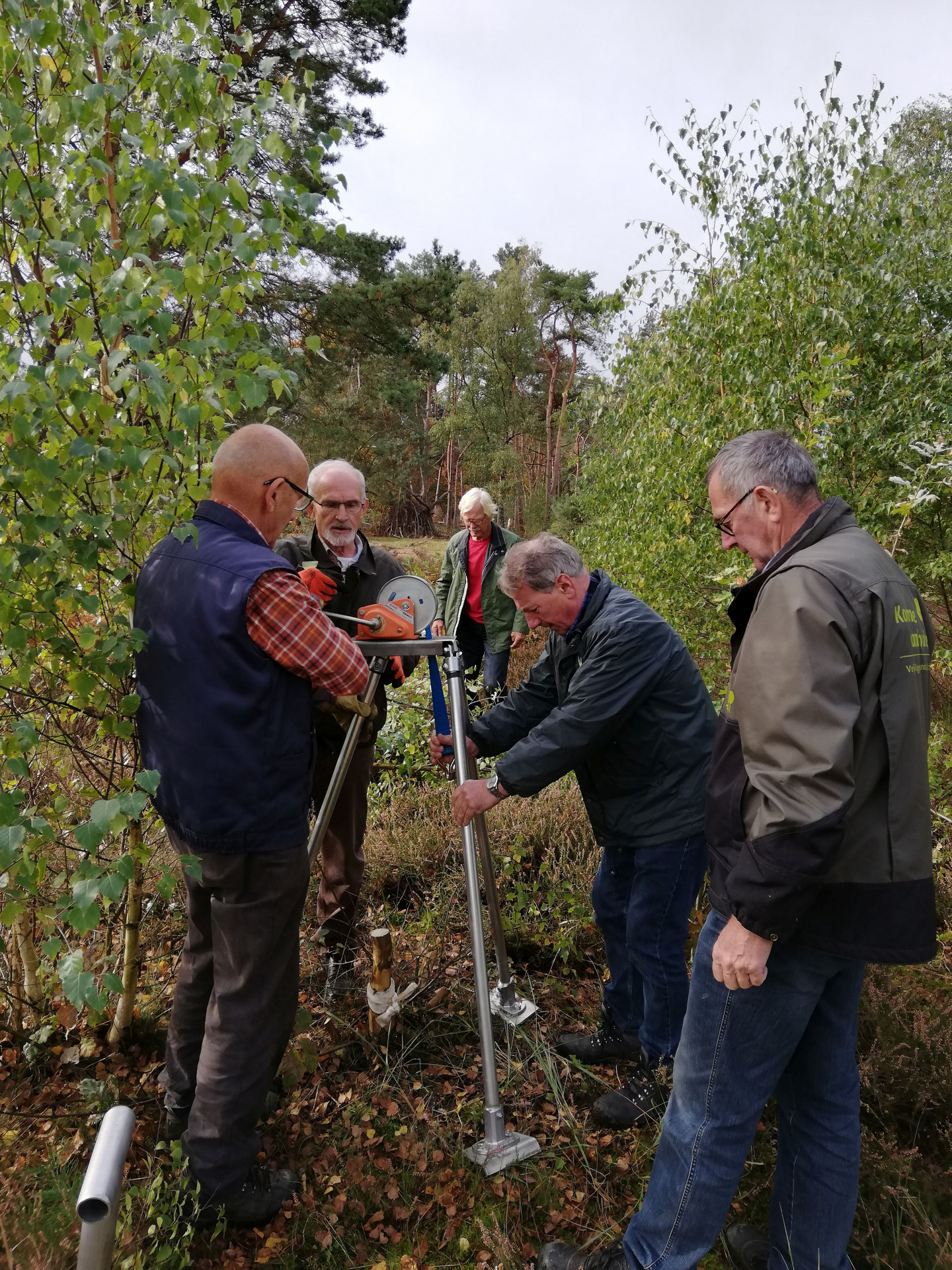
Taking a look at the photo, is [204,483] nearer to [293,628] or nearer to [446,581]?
[293,628]

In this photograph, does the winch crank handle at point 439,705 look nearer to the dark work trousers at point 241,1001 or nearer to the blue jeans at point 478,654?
the dark work trousers at point 241,1001

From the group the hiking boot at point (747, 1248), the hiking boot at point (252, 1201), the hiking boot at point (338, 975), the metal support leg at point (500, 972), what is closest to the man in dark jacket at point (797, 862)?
the hiking boot at point (747, 1248)

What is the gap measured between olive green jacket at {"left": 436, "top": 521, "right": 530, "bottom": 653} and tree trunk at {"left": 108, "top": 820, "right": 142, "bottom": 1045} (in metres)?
3.96

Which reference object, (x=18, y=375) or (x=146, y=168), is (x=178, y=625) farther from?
(x=146, y=168)

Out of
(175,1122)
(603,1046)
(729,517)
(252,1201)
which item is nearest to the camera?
(729,517)

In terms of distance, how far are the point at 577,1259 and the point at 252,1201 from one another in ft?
3.26

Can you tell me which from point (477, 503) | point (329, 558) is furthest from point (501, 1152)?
point (477, 503)

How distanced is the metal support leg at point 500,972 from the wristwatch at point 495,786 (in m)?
0.33

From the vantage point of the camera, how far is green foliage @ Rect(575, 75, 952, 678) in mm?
4547

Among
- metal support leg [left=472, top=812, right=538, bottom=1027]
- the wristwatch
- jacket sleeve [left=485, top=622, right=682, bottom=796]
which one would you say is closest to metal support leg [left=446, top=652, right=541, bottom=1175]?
the wristwatch

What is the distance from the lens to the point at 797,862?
1.60m

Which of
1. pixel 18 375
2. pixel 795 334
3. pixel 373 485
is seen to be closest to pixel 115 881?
pixel 18 375

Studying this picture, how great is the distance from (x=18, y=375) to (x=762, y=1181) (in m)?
3.22

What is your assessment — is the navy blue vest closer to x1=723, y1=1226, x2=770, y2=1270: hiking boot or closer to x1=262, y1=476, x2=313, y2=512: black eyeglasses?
x1=262, y1=476, x2=313, y2=512: black eyeglasses
